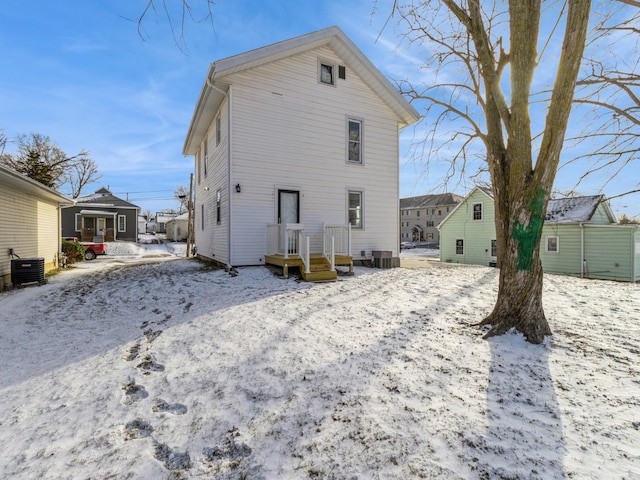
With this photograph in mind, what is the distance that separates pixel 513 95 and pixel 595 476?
164 inches

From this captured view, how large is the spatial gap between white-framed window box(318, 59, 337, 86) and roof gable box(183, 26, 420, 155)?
48 cm

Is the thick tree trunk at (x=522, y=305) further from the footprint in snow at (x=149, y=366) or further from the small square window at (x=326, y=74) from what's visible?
the small square window at (x=326, y=74)

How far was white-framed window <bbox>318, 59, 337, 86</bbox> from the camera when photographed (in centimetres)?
1051

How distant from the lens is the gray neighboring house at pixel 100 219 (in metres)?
25.5

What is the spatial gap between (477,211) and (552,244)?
4.87m

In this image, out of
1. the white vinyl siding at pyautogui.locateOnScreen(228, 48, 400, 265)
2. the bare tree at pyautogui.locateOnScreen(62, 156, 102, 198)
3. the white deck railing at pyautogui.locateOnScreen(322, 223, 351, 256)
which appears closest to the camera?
the white vinyl siding at pyautogui.locateOnScreen(228, 48, 400, 265)

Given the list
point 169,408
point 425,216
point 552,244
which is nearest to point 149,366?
point 169,408

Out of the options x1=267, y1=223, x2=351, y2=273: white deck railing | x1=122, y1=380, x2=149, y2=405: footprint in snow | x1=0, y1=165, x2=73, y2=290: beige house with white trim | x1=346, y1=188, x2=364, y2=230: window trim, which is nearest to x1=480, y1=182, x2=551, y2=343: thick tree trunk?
x1=122, y1=380, x2=149, y2=405: footprint in snow

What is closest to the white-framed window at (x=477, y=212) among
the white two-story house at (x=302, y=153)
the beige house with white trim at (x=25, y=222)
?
the white two-story house at (x=302, y=153)

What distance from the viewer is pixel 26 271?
27.4 ft

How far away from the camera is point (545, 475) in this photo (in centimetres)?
181

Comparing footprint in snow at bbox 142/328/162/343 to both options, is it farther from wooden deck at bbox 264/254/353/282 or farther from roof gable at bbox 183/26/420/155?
roof gable at bbox 183/26/420/155

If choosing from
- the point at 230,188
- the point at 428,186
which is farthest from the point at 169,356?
the point at 428,186

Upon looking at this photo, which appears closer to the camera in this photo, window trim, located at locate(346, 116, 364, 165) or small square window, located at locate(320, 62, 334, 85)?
small square window, located at locate(320, 62, 334, 85)
